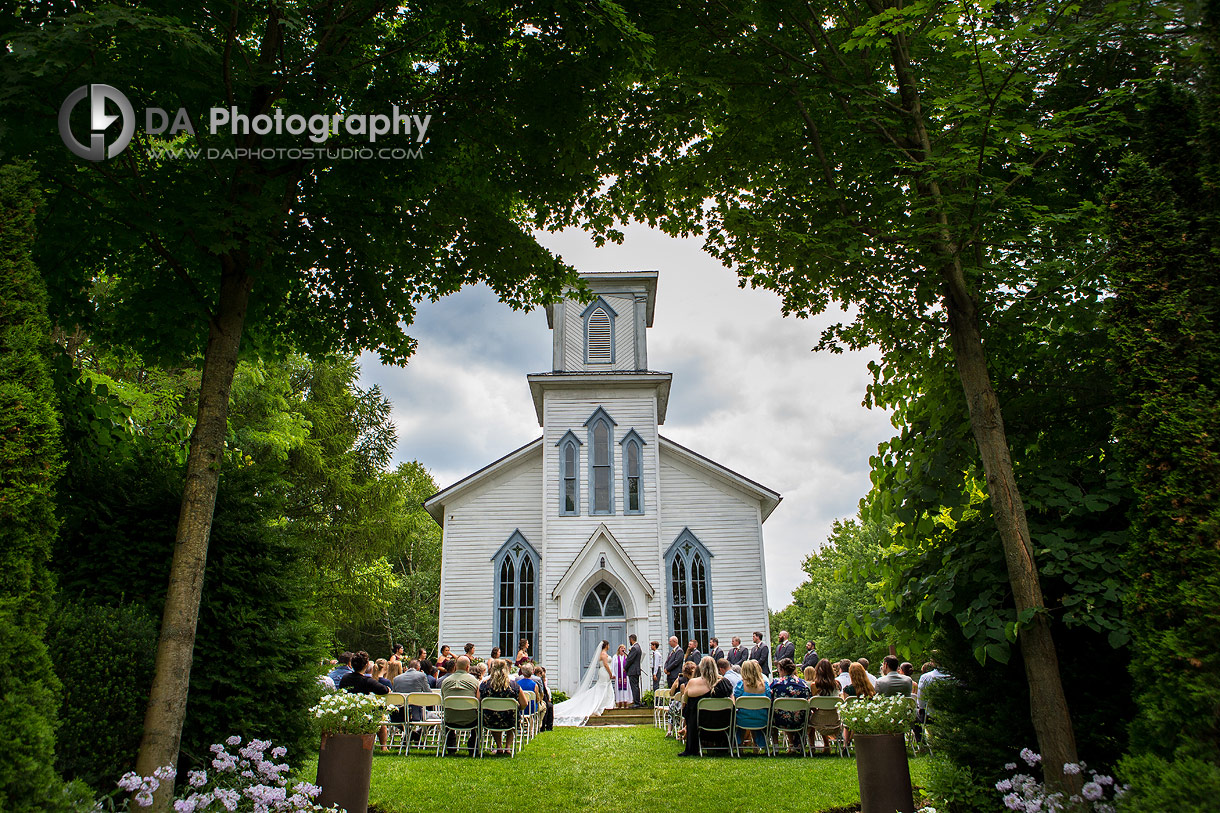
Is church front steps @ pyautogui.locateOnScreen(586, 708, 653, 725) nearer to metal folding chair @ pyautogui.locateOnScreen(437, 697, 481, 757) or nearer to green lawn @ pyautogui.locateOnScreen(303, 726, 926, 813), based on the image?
green lawn @ pyautogui.locateOnScreen(303, 726, 926, 813)

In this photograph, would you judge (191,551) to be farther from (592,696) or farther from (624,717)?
(592,696)

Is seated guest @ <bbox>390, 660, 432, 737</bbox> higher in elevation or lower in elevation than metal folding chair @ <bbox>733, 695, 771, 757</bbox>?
higher

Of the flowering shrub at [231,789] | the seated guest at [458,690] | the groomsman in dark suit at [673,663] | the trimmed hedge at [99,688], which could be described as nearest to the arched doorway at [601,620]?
the groomsman in dark suit at [673,663]

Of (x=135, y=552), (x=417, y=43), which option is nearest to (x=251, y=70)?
Answer: (x=417, y=43)

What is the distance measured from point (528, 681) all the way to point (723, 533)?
9.92 metres

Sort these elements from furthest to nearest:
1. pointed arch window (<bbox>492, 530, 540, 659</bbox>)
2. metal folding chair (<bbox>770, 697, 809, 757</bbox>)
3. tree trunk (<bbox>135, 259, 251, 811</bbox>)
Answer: pointed arch window (<bbox>492, 530, 540, 659</bbox>) < metal folding chair (<bbox>770, 697, 809, 757</bbox>) < tree trunk (<bbox>135, 259, 251, 811</bbox>)

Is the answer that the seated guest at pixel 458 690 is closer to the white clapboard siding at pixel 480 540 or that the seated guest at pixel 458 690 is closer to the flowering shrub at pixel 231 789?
the flowering shrub at pixel 231 789

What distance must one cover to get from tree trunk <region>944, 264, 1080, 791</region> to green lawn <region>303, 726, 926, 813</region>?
289 centimetres

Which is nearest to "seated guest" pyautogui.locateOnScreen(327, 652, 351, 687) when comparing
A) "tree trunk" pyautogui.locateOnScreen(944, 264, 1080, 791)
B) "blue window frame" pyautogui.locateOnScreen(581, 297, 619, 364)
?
"tree trunk" pyautogui.locateOnScreen(944, 264, 1080, 791)

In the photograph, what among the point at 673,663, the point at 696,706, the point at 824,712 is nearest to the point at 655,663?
the point at 673,663

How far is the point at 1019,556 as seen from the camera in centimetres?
493

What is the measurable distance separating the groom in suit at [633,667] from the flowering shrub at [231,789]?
1379cm

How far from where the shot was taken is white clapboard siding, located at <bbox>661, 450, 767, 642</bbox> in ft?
69.9

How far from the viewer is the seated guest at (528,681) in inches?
534
